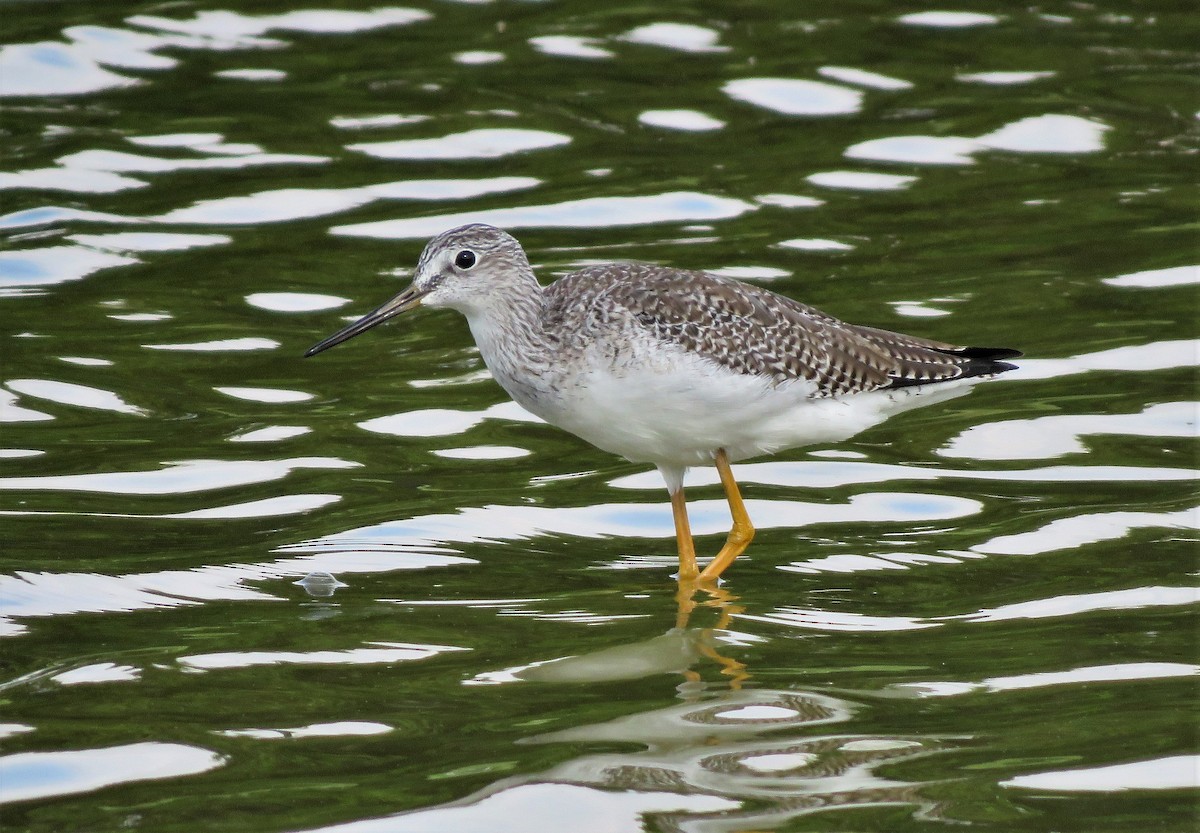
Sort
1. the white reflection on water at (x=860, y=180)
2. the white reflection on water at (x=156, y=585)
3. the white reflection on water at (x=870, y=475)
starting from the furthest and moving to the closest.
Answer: the white reflection on water at (x=860, y=180) < the white reflection on water at (x=870, y=475) < the white reflection on water at (x=156, y=585)

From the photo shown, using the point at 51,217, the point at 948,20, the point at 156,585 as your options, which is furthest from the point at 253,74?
the point at 156,585

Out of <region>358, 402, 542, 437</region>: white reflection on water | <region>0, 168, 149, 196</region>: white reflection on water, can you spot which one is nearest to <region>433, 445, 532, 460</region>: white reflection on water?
<region>358, 402, 542, 437</region>: white reflection on water

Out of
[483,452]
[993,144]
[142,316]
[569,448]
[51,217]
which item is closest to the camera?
[483,452]

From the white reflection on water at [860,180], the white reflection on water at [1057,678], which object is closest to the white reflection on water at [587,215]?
the white reflection on water at [860,180]

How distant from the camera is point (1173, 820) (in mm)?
6715

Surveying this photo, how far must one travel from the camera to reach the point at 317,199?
15.7 meters

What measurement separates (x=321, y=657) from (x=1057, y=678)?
357 cm

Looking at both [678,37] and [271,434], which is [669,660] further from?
[678,37]

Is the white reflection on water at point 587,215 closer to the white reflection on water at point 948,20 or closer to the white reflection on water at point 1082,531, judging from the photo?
the white reflection on water at point 948,20

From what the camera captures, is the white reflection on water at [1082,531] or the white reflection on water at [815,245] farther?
the white reflection on water at [815,245]

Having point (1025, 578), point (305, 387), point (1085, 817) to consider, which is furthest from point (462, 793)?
point (305, 387)

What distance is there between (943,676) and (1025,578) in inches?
62.9

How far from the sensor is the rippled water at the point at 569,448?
287 inches

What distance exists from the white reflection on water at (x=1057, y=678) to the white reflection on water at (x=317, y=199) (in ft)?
28.9
